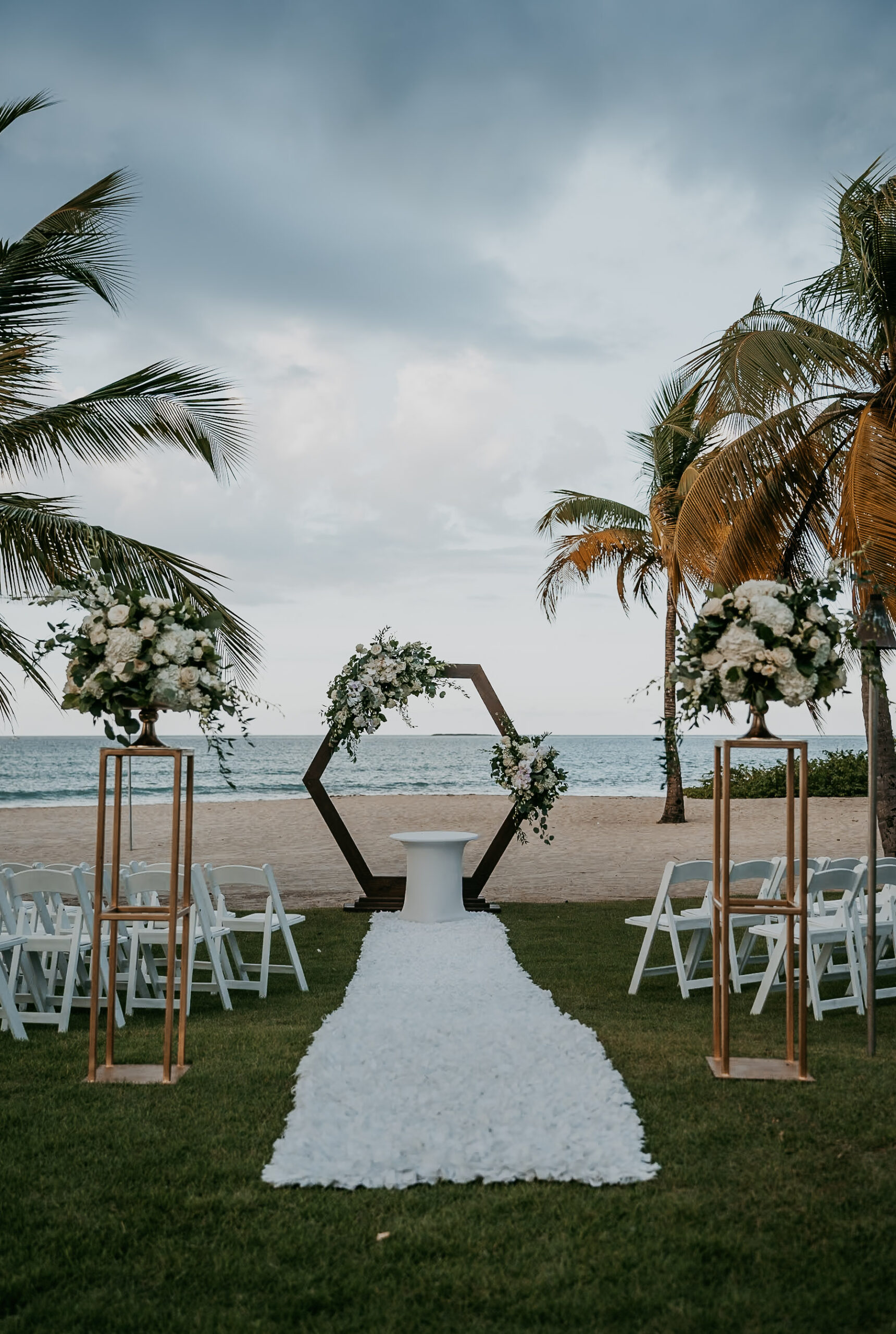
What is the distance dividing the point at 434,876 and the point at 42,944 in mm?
4310

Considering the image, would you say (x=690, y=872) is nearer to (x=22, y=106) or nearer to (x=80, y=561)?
(x=80, y=561)

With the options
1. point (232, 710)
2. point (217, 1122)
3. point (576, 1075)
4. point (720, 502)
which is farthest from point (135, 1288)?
point (720, 502)

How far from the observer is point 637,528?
18.4 metres

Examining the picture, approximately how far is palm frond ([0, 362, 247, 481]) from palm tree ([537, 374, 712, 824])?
32.7 ft

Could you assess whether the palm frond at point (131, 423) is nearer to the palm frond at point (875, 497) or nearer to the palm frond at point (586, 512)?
the palm frond at point (875, 497)

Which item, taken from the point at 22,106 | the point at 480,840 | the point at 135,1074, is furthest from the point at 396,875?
the point at 480,840

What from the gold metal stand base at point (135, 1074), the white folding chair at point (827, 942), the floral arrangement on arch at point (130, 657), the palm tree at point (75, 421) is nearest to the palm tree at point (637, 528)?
the palm tree at point (75, 421)

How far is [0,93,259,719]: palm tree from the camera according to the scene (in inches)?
304

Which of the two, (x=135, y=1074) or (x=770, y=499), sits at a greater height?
(x=770, y=499)

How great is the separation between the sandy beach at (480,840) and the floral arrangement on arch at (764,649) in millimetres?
7049

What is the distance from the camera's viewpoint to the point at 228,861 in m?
14.5

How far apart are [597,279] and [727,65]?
3101 mm

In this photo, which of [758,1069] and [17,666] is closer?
[758,1069]

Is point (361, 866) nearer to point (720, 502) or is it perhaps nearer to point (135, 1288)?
point (720, 502)
